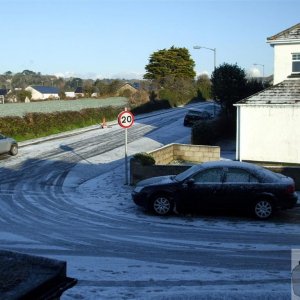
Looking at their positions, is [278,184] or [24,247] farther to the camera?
[278,184]

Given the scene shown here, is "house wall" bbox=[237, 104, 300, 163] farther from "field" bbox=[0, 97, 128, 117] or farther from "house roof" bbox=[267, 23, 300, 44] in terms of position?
"field" bbox=[0, 97, 128, 117]

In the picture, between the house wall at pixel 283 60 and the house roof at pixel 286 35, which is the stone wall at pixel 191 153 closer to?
the house wall at pixel 283 60

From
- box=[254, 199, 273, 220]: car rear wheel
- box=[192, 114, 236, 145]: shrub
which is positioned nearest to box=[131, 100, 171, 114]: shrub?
box=[192, 114, 236, 145]: shrub

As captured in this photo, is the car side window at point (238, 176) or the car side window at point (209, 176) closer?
the car side window at point (238, 176)

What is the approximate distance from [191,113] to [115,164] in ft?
61.2

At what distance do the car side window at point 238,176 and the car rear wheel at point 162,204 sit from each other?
1.57 m

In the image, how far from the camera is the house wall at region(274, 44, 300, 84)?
22906 mm

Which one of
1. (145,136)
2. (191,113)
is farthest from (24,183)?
(191,113)

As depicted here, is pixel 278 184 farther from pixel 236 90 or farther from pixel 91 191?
pixel 236 90

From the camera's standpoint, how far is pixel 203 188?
39.9 ft

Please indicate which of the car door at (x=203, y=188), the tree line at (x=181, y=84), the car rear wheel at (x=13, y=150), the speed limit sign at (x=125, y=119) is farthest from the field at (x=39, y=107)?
the car door at (x=203, y=188)

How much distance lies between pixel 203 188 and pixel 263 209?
156 centimetres

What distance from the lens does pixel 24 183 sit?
1725 centimetres

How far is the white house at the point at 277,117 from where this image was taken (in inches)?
833
